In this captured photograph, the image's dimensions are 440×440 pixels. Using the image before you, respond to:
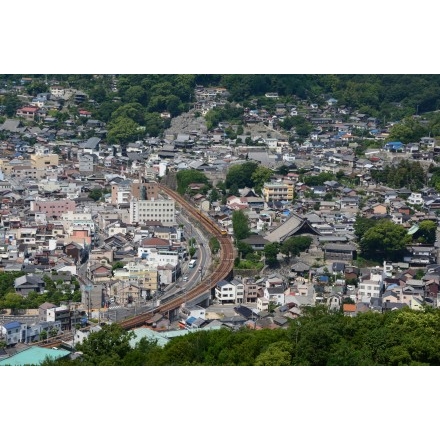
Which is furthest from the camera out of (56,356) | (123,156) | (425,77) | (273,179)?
(425,77)

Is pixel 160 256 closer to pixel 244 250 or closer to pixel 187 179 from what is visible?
pixel 244 250

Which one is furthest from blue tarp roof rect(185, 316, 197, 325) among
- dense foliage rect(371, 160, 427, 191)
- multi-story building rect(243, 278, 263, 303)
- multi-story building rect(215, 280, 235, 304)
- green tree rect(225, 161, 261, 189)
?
dense foliage rect(371, 160, 427, 191)

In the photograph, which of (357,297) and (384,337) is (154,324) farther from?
(384,337)

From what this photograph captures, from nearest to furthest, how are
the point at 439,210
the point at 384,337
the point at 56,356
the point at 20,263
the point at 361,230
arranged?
the point at 384,337, the point at 56,356, the point at 20,263, the point at 361,230, the point at 439,210

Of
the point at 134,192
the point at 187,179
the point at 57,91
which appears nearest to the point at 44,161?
the point at 187,179

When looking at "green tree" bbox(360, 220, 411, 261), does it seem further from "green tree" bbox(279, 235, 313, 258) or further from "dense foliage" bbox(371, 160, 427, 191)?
"dense foliage" bbox(371, 160, 427, 191)

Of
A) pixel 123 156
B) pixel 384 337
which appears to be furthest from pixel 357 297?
pixel 123 156
